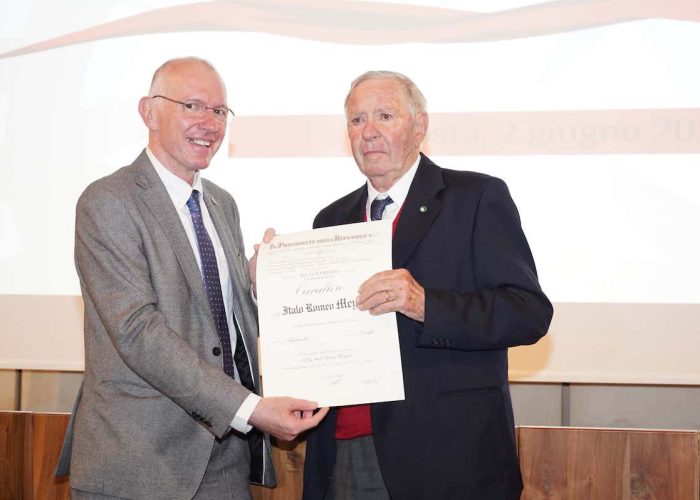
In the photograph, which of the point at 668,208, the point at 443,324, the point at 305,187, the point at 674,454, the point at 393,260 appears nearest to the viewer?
the point at 443,324

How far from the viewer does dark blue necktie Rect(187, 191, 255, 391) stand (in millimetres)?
2297

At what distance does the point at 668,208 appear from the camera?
3262mm

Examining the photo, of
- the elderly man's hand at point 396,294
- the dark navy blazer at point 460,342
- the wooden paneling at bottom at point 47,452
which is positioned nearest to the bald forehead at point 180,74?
the dark navy blazer at point 460,342

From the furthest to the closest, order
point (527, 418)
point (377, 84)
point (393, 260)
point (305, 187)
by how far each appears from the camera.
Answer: point (527, 418), point (305, 187), point (377, 84), point (393, 260)

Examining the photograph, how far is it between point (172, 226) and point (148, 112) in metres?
0.42

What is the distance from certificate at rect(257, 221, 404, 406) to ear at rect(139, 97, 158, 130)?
0.61 m

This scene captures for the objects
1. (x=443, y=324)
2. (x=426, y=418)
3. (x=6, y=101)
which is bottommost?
(x=426, y=418)

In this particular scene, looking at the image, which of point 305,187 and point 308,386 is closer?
point 308,386

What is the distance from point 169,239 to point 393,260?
0.64 meters

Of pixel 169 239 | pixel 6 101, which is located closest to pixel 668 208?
pixel 169 239

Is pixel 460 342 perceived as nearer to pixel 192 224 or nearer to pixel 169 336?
pixel 169 336

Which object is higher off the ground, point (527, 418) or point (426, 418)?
point (426, 418)

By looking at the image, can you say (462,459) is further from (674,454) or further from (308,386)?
(674,454)

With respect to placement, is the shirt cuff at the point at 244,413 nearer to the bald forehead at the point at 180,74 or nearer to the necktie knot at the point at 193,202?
the necktie knot at the point at 193,202
